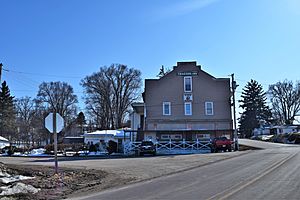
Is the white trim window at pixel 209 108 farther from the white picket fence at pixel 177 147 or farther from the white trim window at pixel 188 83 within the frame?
the white picket fence at pixel 177 147

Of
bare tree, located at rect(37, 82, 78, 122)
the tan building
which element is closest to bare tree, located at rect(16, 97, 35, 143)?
bare tree, located at rect(37, 82, 78, 122)

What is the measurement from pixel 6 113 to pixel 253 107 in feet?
192

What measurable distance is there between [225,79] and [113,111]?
3612 centimetres

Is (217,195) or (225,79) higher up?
(225,79)

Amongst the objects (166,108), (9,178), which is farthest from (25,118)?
(9,178)

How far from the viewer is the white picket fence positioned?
42531 millimetres

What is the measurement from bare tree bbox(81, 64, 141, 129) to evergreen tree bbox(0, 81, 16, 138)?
15586 millimetres

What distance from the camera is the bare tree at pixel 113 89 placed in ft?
258

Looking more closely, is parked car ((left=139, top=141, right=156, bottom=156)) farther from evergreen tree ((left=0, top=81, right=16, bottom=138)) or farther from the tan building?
evergreen tree ((left=0, top=81, right=16, bottom=138))

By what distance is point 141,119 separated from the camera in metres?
56.8

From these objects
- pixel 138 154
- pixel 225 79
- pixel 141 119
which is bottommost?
pixel 138 154

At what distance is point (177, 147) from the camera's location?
43906mm

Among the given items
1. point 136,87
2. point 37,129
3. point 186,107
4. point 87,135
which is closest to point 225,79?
point 186,107

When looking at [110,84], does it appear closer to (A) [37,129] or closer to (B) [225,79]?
(A) [37,129]
